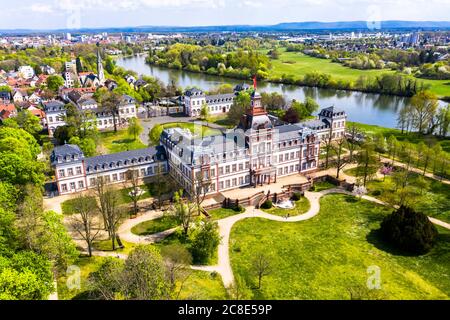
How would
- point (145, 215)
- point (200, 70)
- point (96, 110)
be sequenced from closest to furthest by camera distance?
point (145, 215) → point (96, 110) → point (200, 70)

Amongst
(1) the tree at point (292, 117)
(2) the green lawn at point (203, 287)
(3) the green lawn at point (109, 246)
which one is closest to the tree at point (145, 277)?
(2) the green lawn at point (203, 287)

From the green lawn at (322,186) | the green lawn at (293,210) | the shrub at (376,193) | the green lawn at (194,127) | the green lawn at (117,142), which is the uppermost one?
the green lawn at (194,127)

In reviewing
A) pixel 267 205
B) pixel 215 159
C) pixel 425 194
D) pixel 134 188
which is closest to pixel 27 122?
pixel 134 188

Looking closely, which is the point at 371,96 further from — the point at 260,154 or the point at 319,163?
the point at 260,154

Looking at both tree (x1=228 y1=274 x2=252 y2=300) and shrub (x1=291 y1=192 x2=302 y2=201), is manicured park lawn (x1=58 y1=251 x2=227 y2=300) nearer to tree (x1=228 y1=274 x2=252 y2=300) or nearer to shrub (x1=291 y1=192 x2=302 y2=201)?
tree (x1=228 y1=274 x2=252 y2=300)

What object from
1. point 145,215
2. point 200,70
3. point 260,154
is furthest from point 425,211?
point 200,70

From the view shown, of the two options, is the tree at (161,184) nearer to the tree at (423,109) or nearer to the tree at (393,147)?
the tree at (393,147)
